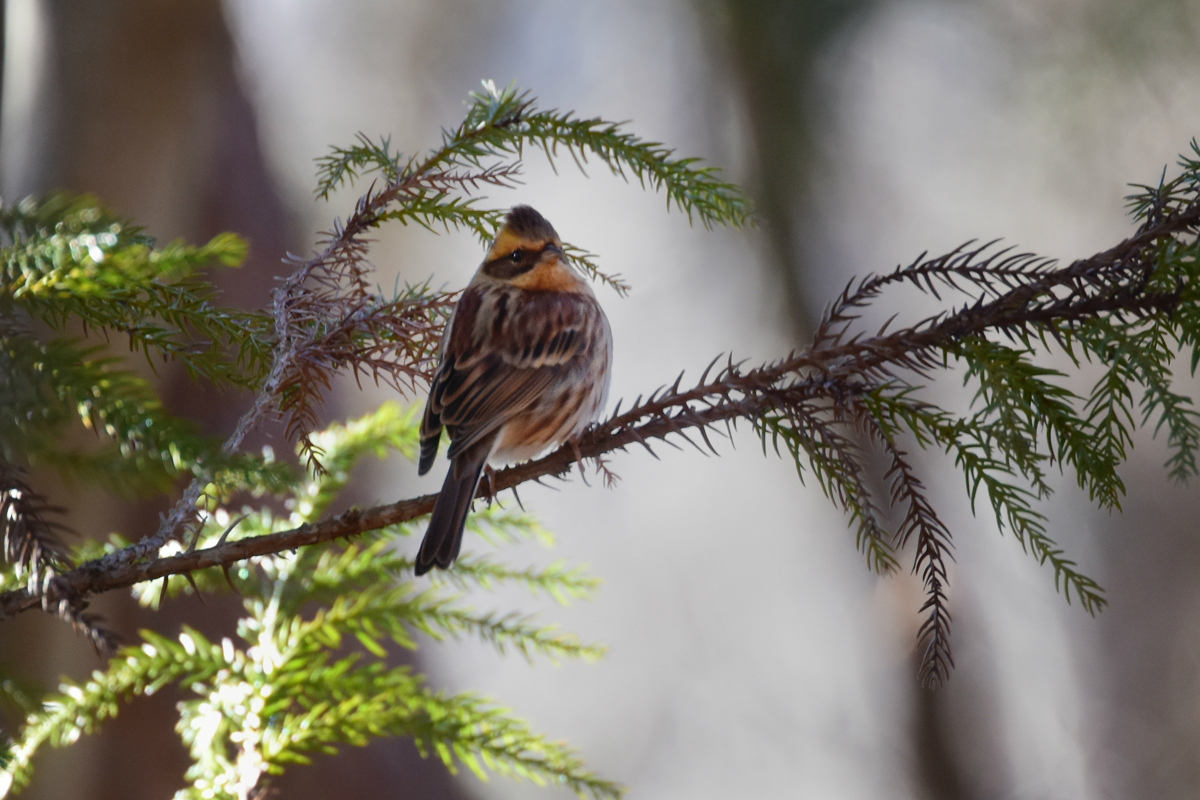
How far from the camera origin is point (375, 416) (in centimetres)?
183

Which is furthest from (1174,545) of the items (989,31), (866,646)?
(989,31)

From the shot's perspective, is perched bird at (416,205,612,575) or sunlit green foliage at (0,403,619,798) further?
perched bird at (416,205,612,575)

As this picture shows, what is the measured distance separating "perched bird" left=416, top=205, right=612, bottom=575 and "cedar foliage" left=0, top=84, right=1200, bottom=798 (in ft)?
0.57

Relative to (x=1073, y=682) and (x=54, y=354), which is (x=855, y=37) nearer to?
(x=1073, y=682)

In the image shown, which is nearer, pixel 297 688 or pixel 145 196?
pixel 297 688

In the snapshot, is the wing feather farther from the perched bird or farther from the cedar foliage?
the cedar foliage

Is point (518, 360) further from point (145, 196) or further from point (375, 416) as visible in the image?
point (145, 196)

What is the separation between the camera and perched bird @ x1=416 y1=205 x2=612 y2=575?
1.98 m

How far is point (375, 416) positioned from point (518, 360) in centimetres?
48

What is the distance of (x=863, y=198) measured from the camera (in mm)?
3998

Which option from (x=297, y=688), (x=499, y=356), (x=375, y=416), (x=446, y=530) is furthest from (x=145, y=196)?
(x=297, y=688)

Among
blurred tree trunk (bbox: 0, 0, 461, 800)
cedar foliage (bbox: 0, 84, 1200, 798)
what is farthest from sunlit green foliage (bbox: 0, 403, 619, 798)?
blurred tree trunk (bbox: 0, 0, 461, 800)

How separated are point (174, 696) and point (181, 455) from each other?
2072 millimetres

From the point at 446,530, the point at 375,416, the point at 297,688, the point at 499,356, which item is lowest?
the point at 297,688
